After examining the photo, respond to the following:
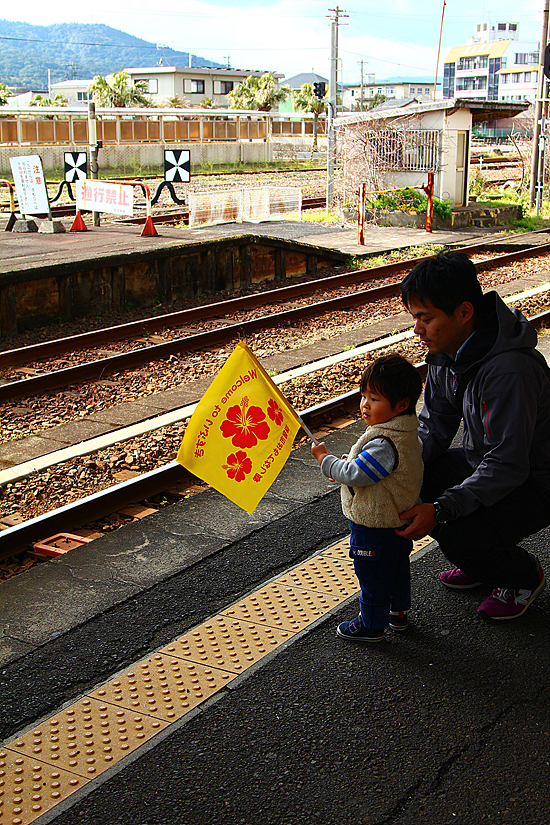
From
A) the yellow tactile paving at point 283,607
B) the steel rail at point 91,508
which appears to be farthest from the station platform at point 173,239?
the yellow tactile paving at point 283,607

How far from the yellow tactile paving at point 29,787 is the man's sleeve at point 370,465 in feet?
4.19

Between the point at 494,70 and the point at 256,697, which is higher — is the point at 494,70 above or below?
above

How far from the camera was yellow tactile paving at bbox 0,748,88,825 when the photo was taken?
93.5 inches

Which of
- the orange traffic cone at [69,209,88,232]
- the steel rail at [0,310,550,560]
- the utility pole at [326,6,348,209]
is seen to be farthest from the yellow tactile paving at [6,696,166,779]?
the utility pole at [326,6,348,209]

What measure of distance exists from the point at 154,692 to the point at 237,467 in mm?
878

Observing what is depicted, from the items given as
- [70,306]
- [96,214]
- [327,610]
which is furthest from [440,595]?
[96,214]

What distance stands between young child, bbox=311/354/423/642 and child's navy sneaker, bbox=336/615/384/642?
28 mm

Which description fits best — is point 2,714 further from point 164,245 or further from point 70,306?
point 164,245

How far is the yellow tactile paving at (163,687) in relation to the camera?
112 inches

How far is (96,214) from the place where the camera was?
17.9m

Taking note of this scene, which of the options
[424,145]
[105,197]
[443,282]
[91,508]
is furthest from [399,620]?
[424,145]

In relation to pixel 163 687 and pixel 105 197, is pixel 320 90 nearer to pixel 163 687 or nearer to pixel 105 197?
pixel 105 197

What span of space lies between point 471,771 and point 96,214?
16940mm

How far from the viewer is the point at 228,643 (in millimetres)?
3262
